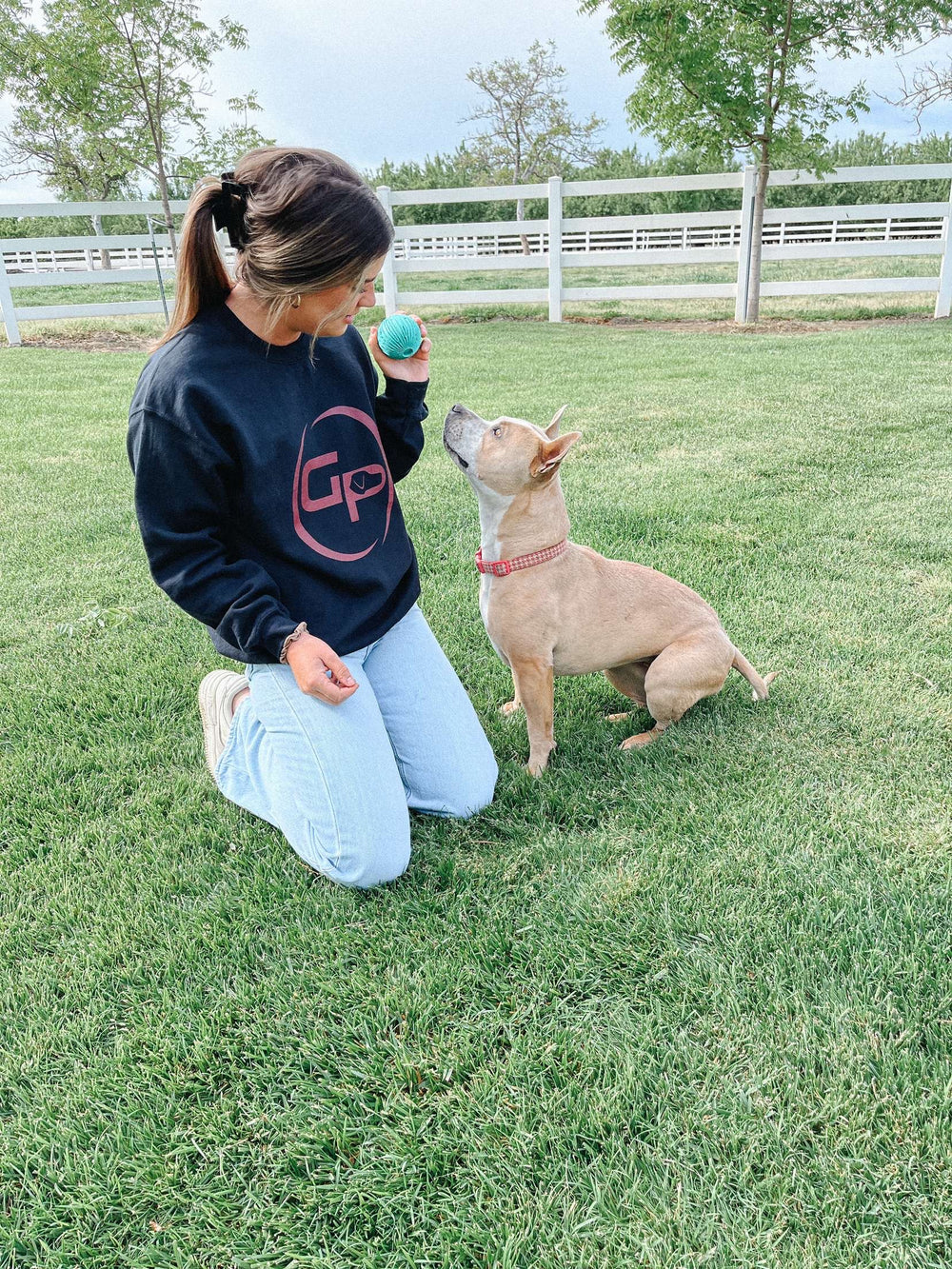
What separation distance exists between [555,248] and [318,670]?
13.8m

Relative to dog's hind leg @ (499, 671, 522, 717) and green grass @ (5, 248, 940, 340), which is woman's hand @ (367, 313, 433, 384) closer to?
dog's hind leg @ (499, 671, 522, 717)

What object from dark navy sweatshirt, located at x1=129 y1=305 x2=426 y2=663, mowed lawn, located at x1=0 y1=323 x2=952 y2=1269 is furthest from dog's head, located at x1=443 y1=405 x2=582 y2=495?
mowed lawn, located at x1=0 y1=323 x2=952 y2=1269

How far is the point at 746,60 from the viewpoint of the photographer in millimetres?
12711

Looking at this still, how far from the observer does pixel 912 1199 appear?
1.61 metres

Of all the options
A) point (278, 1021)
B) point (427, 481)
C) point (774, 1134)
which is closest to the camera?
point (774, 1134)

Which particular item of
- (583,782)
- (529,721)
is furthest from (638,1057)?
(529,721)

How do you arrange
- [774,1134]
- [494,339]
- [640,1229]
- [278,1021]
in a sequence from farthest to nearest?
[494,339] < [278,1021] < [774,1134] < [640,1229]

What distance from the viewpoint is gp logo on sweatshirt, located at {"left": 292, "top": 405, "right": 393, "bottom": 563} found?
2.62 metres

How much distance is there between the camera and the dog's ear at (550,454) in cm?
277

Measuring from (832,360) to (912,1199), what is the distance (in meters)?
9.58

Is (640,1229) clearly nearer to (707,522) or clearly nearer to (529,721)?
(529,721)

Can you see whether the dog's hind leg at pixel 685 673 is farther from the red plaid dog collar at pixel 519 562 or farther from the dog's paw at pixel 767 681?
the red plaid dog collar at pixel 519 562

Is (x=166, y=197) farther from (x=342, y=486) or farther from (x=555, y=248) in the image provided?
(x=342, y=486)

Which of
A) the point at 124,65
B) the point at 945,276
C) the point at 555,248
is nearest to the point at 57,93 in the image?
the point at 124,65
